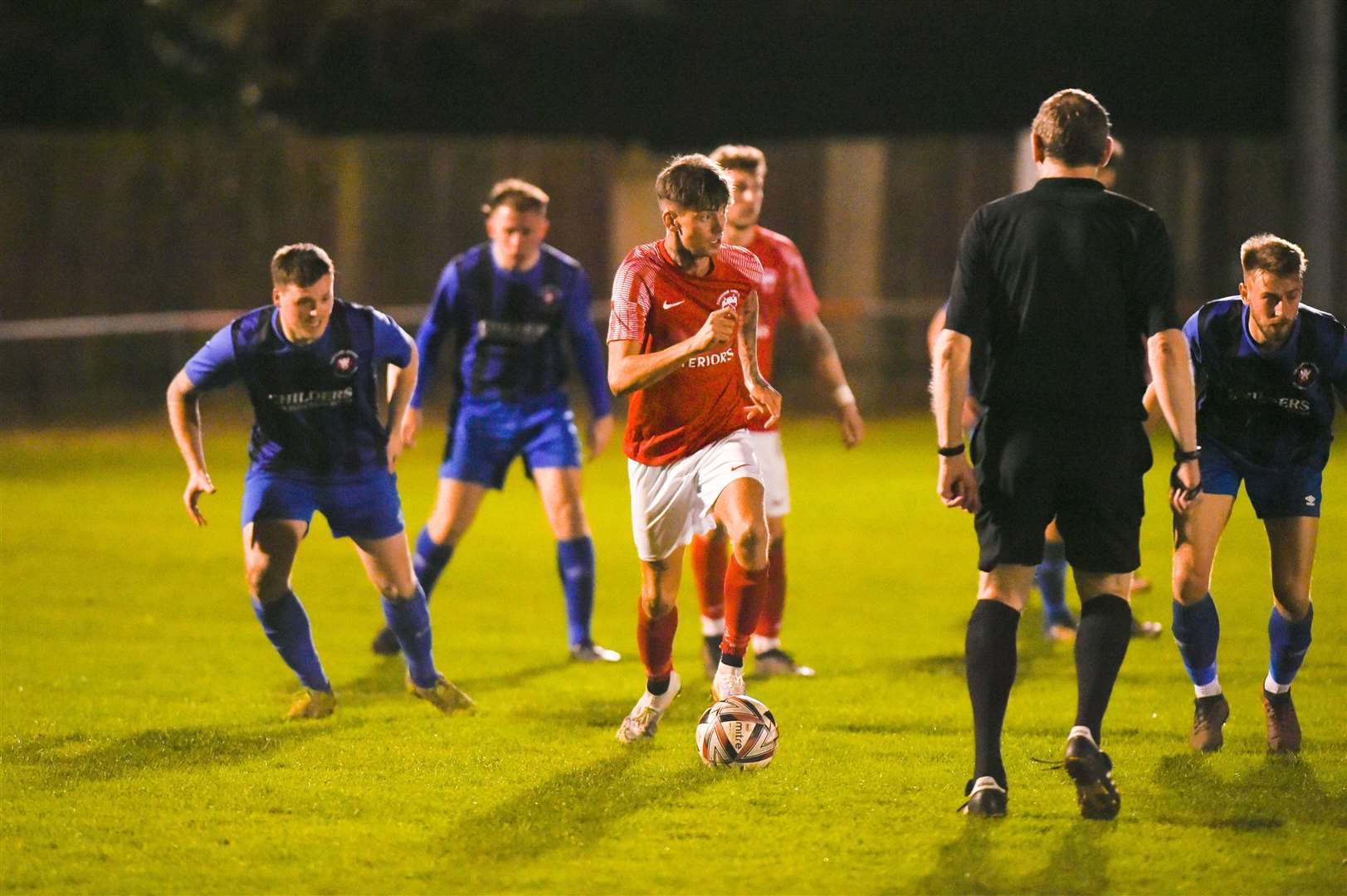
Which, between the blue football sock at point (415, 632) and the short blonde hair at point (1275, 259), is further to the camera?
the blue football sock at point (415, 632)

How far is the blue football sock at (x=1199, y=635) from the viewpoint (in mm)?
6031

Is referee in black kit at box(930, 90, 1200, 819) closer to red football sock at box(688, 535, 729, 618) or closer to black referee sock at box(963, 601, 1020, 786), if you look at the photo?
black referee sock at box(963, 601, 1020, 786)

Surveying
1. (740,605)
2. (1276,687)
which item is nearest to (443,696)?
(740,605)

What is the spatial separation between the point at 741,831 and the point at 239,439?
11491 mm

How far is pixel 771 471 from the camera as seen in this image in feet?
24.4

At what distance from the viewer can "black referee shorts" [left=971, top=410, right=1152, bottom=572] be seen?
4988 mm

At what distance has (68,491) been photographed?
12828 mm

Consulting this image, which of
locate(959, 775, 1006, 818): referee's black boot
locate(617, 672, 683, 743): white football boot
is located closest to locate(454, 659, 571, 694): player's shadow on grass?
locate(617, 672, 683, 743): white football boot

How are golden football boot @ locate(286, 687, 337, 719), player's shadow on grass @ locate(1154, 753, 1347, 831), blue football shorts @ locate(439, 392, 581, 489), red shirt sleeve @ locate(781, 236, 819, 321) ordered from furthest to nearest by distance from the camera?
blue football shorts @ locate(439, 392, 581, 489), red shirt sleeve @ locate(781, 236, 819, 321), golden football boot @ locate(286, 687, 337, 719), player's shadow on grass @ locate(1154, 753, 1347, 831)

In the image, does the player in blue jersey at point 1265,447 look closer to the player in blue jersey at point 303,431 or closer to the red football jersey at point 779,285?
the red football jersey at point 779,285

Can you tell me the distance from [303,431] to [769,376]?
2.01 meters

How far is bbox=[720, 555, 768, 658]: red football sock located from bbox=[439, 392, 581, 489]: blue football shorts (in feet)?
6.37

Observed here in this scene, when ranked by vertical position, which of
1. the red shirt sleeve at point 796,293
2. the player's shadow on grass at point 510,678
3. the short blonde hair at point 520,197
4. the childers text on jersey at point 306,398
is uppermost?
the short blonde hair at point 520,197

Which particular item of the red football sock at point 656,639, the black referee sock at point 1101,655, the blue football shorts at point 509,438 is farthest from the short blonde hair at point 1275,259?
the blue football shorts at point 509,438
